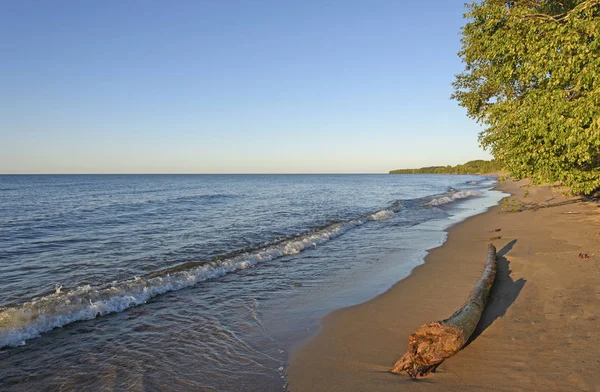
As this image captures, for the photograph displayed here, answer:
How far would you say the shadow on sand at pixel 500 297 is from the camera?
6.75 metres

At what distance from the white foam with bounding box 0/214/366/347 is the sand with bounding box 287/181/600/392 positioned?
534 centimetres

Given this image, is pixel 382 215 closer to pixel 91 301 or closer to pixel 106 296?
pixel 106 296

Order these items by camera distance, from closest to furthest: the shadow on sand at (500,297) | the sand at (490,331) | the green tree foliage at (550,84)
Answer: the sand at (490,331), the shadow on sand at (500,297), the green tree foliage at (550,84)

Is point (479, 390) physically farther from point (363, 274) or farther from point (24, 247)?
point (24, 247)

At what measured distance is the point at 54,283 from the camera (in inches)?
413

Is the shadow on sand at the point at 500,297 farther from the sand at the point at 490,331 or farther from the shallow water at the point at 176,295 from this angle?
the shallow water at the point at 176,295

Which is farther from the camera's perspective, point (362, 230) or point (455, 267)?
point (362, 230)

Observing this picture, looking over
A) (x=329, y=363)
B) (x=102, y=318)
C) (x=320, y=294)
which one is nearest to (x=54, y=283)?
(x=102, y=318)

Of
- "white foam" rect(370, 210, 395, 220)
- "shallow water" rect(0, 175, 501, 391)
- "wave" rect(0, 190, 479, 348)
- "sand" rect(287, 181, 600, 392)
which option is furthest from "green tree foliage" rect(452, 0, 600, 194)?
"white foam" rect(370, 210, 395, 220)

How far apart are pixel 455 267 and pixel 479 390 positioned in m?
7.56

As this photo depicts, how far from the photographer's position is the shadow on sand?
22.1 feet

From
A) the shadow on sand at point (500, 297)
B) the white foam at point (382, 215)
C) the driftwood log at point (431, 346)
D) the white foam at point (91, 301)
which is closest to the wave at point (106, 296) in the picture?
the white foam at point (91, 301)

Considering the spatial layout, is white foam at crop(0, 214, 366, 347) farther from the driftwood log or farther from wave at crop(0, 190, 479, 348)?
the driftwood log

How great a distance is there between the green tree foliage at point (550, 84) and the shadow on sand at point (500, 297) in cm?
381
